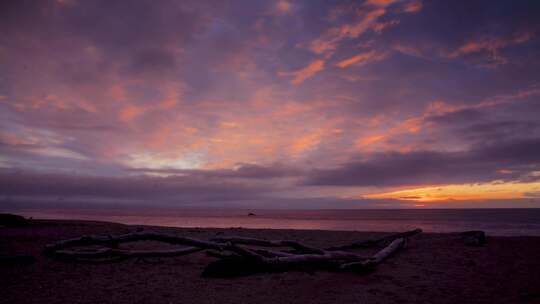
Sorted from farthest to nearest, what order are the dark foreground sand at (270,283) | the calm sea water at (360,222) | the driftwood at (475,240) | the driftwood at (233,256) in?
the calm sea water at (360,222), the driftwood at (475,240), the driftwood at (233,256), the dark foreground sand at (270,283)

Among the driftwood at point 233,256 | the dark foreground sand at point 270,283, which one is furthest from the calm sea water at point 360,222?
the driftwood at point 233,256

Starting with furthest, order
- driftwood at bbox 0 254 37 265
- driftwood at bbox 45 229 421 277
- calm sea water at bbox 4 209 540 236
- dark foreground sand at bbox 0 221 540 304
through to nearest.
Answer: calm sea water at bbox 4 209 540 236, driftwood at bbox 0 254 37 265, driftwood at bbox 45 229 421 277, dark foreground sand at bbox 0 221 540 304

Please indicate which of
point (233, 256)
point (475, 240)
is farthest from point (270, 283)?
point (475, 240)

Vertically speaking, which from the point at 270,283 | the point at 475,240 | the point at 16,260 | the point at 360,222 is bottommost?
the point at 360,222

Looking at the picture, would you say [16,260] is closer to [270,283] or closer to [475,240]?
[270,283]

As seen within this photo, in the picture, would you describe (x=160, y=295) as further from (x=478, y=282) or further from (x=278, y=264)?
(x=478, y=282)

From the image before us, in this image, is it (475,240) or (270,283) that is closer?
(270,283)

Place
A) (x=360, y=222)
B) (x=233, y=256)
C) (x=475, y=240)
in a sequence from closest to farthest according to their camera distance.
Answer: (x=233, y=256), (x=475, y=240), (x=360, y=222)

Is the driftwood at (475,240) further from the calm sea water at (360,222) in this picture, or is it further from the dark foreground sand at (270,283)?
the calm sea water at (360,222)

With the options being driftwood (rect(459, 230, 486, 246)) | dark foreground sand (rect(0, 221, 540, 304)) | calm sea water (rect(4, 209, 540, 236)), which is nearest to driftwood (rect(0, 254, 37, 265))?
dark foreground sand (rect(0, 221, 540, 304))

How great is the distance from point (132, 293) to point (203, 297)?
1.47m

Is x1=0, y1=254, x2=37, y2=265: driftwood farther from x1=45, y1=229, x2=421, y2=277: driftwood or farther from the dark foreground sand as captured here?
x1=45, y1=229, x2=421, y2=277: driftwood

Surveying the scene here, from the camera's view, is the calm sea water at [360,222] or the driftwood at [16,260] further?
the calm sea water at [360,222]

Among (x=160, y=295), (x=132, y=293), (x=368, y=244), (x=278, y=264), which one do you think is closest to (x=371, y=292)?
(x=278, y=264)
